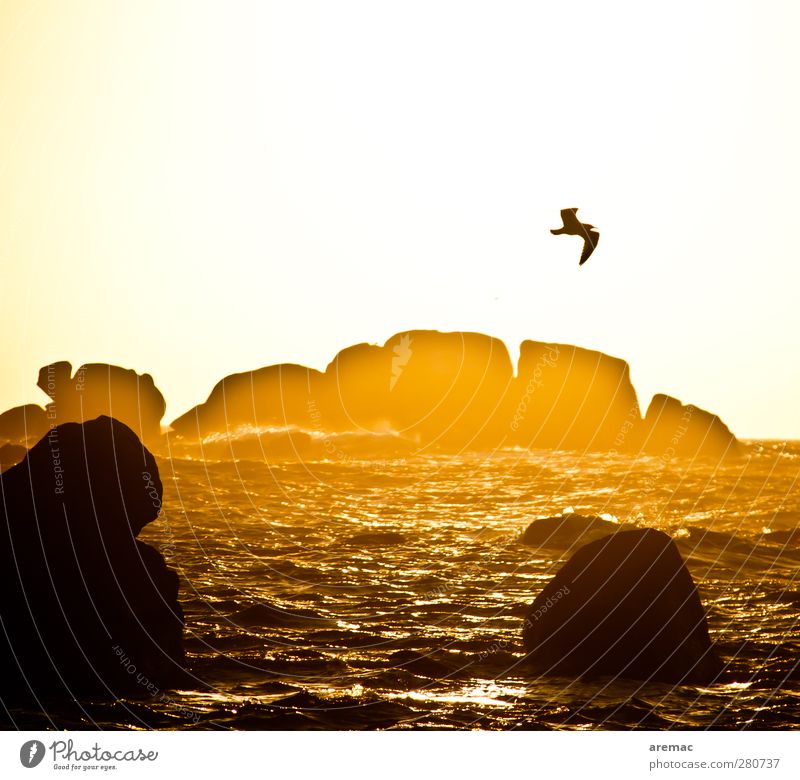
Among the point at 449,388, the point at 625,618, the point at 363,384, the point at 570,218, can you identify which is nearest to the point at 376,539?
the point at 625,618

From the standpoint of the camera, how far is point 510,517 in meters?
35.7

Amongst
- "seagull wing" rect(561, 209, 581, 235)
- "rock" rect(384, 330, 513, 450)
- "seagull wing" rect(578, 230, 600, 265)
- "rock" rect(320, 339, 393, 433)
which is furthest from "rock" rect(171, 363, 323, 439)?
"seagull wing" rect(561, 209, 581, 235)

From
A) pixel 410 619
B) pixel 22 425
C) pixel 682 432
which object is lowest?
pixel 410 619

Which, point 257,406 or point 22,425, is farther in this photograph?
point 257,406

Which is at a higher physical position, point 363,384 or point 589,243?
point 363,384

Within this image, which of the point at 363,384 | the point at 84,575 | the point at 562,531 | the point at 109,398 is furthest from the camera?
the point at 363,384

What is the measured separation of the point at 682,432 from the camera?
10206 cm

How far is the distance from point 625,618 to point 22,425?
63.4 m

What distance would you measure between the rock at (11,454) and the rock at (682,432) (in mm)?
57739

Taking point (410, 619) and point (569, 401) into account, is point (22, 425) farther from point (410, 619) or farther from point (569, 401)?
point (410, 619)

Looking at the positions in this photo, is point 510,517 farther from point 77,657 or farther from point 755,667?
point 77,657
